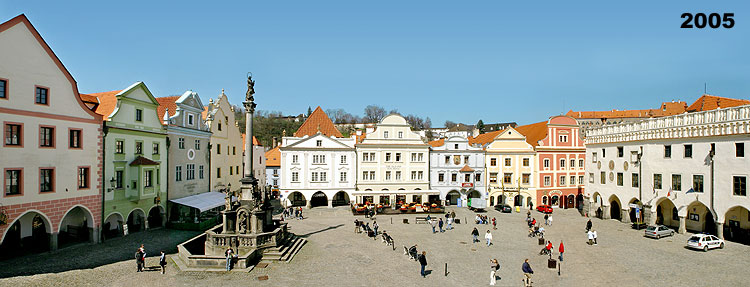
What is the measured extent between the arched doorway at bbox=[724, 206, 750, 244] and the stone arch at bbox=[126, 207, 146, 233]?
143 ft

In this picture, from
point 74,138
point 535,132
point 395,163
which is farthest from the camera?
point 535,132

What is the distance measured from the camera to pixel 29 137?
2214 cm

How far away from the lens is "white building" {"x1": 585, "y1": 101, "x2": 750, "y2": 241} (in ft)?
93.7

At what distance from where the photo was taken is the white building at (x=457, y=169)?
158ft

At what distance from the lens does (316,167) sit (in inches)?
1807

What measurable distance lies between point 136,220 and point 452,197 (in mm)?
34022

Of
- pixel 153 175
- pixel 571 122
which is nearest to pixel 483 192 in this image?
pixel 571 122

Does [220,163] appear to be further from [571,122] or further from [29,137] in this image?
[571,122]

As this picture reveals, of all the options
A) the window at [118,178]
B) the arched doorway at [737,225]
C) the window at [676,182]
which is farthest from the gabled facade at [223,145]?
the arched doorway at [737,225]

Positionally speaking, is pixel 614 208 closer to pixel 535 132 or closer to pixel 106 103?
pixel 535 132

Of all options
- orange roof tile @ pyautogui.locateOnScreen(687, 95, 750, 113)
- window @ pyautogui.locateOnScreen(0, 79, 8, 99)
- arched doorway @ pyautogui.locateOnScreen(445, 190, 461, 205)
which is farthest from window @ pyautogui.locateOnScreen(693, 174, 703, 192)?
window @ pyautogui.locateOnScreen(0, 79, 8, 99)

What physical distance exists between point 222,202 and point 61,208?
13232 millimetres

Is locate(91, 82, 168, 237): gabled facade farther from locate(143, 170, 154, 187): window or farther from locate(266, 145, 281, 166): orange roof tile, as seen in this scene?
locate(266, 145, 281, 166): orange roof tile

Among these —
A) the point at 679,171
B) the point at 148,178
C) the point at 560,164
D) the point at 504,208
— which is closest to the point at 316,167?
the point at 148,178
